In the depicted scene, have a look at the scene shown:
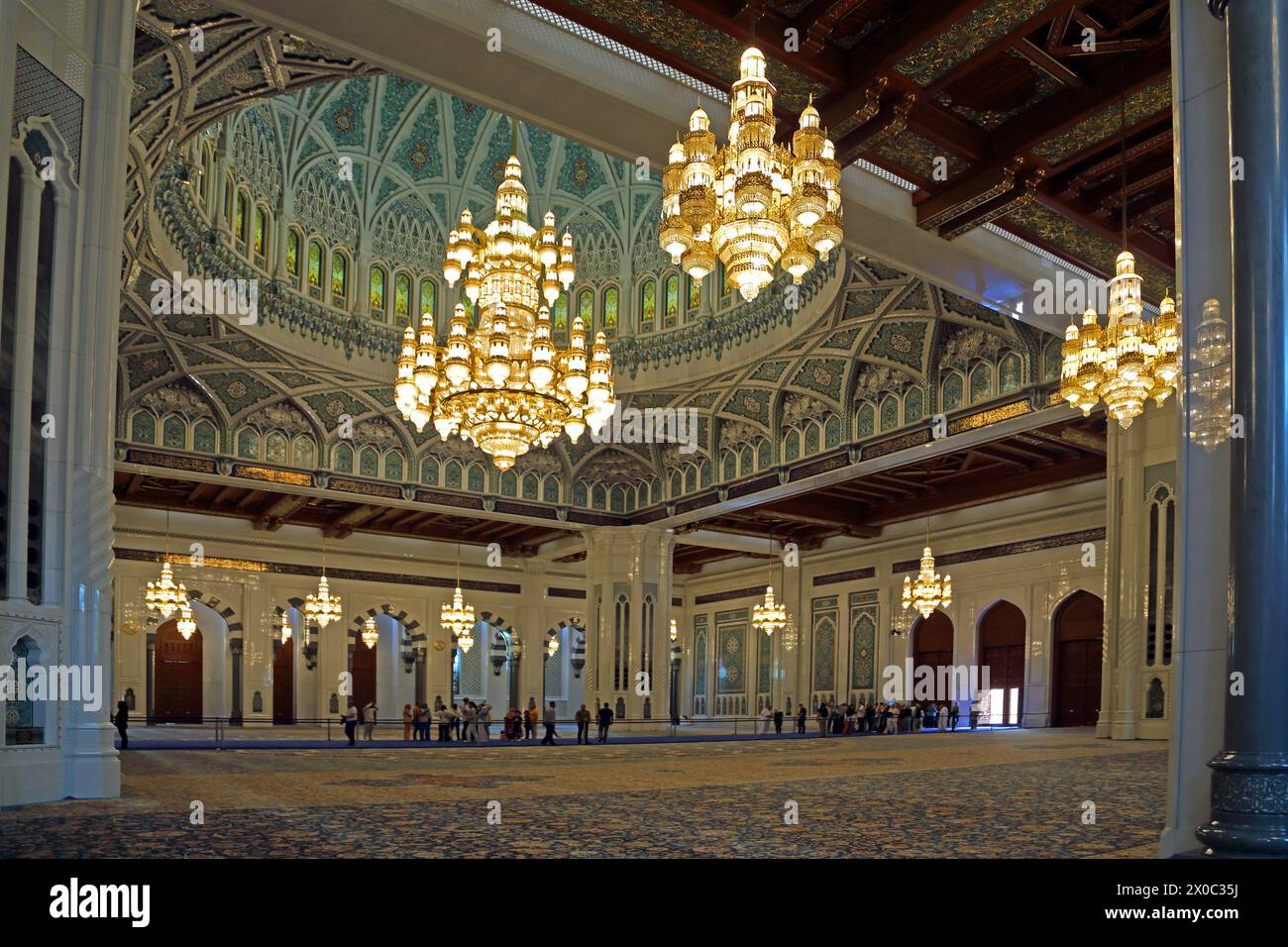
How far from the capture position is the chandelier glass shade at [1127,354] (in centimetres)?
728

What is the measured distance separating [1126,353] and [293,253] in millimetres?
11055

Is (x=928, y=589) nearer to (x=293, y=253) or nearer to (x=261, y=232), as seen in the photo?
(x=293, y=253)

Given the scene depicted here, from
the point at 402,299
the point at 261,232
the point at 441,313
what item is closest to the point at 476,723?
the point at 441,313

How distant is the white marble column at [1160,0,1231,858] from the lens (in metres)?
3.05

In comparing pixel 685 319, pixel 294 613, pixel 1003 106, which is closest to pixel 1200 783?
pixel 1003 106

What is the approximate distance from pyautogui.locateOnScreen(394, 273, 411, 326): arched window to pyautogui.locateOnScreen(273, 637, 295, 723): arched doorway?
28.4 ft

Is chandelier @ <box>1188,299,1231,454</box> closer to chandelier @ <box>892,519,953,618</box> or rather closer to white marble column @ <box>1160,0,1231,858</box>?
white marble column @ <box>1160,0,1231,858</box>

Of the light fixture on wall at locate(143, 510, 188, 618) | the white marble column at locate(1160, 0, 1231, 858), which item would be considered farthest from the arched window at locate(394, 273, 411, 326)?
the white marble column at locate(1160, 0, 1231, 858)

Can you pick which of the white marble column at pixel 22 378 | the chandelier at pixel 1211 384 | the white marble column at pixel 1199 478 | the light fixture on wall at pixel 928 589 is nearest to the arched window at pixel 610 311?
the light fixture on wall at pixel 928 589

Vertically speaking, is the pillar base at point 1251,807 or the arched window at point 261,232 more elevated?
the arched window at point 261,232

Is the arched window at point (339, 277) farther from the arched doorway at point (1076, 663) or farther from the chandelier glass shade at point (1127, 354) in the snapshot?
the arched doorway at point (1076, 663)

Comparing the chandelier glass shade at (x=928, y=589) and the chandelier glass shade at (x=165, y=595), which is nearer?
the chandelier glass shade at (x=928, y=589)

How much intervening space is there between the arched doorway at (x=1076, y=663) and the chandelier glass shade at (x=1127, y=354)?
9870 mm

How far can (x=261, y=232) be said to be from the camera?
13805mm
